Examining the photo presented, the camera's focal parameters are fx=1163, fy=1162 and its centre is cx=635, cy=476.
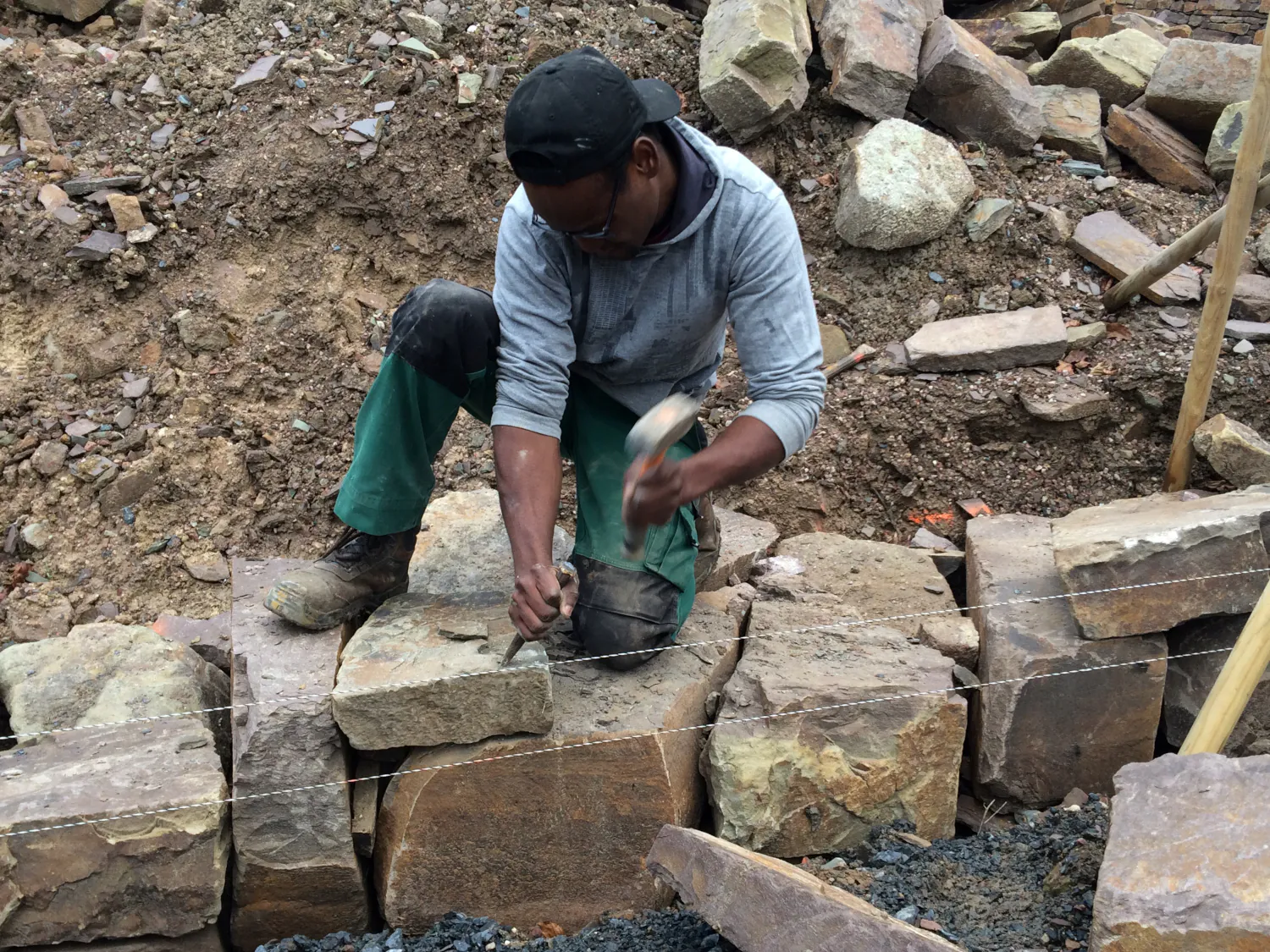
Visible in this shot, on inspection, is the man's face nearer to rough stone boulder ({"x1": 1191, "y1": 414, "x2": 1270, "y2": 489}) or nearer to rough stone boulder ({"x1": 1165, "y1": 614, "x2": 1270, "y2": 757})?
rough stone boulder ({"x1": 1165, "y1": 614, "x2": 1270, "y2": 757})

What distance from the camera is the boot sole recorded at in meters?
2.97

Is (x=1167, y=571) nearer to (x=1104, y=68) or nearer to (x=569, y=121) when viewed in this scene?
(x=569, y=121)

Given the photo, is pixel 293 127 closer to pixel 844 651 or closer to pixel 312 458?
pixel 312 458

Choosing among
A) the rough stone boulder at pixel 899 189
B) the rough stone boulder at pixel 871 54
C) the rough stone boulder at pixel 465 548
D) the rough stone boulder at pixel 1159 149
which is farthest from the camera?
the rough stone boulder at pixel 1159 149

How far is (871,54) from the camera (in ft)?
17.1

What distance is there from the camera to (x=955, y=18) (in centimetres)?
677

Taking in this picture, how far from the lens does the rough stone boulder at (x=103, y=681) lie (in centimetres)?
307

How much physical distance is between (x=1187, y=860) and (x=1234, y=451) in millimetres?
2162

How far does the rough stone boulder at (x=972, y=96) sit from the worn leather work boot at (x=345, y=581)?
11.8ft

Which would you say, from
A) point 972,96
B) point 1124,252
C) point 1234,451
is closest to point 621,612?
point 1234,451

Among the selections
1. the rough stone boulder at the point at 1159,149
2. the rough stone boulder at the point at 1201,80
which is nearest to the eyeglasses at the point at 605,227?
the rough stone boulder at the point at 1159,149

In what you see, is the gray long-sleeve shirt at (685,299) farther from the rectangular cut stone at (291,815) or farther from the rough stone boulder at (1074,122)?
the rough stone boulder at (1074,122)

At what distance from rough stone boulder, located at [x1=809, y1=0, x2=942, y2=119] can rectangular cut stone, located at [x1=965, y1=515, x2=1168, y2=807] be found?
291 centimetres

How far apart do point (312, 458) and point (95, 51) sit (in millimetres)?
2454
